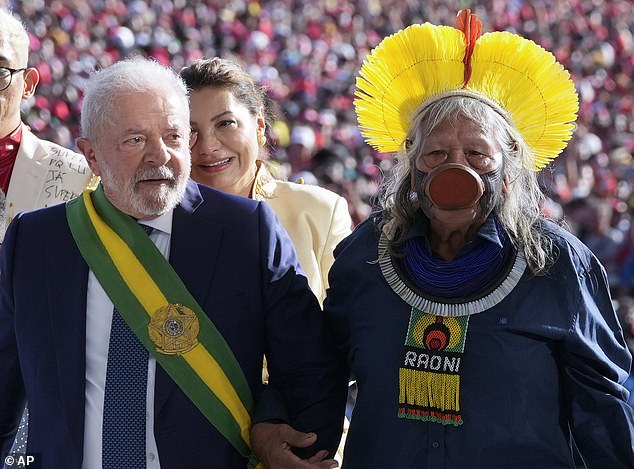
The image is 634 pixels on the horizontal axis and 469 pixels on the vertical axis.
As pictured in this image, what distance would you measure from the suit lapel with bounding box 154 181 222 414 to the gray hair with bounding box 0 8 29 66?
1.09m

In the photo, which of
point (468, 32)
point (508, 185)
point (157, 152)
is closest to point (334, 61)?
point (468, 32)

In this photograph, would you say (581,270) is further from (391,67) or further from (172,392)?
(172,392)

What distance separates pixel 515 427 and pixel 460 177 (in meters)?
0.65

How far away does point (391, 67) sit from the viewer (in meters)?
3.22

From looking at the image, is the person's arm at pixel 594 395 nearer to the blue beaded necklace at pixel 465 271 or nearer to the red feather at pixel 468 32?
the blue beaded necklace at pixel 465 271

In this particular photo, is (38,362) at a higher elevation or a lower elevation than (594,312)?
lower

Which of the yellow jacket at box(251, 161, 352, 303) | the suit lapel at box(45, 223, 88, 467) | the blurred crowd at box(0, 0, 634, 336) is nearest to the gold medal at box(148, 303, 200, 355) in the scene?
the suit lapel at box(45, 223, 88, 467)

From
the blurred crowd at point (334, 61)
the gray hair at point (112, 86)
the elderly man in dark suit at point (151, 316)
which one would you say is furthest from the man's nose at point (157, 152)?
the blurred crowd at point (334, 61)

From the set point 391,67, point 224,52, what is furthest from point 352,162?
point 391,67

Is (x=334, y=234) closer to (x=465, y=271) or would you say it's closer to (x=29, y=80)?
(x=465, y=271)

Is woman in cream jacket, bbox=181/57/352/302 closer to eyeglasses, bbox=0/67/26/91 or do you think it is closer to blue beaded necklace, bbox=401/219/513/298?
eyeglasses, bbox=0/67/26/91

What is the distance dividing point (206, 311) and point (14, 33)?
1382mm

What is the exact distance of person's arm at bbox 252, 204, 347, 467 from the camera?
2.99 m

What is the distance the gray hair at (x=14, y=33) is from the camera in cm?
374
